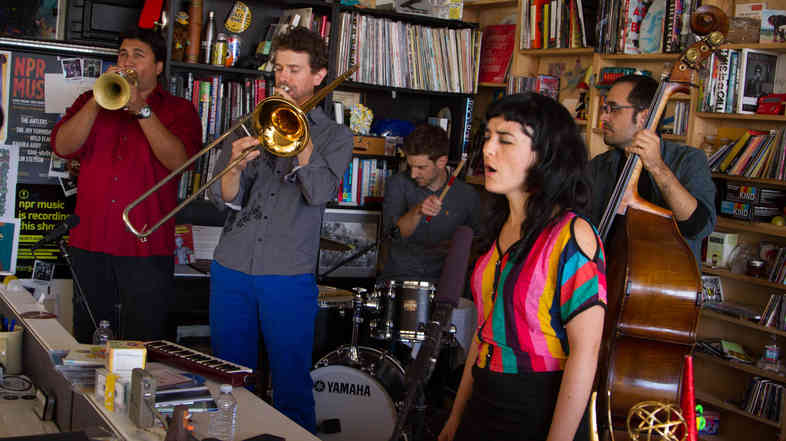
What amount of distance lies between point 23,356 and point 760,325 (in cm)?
289

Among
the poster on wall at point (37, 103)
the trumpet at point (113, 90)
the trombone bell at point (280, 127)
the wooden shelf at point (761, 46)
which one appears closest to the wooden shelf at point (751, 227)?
the wooden shelf at point (761, 46)

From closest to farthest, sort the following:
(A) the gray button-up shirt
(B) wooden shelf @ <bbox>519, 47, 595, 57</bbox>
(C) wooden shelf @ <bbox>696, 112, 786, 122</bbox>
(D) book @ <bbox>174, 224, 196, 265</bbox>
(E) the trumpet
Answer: (A) the gray button-up shirt, (E) the trumpet, (C) wooden shelf @ <bbox>696, 112, 786, 122</bbox>, (D) book @ <bbox>174, 224, 196, 265</bbox>, (B) wooden shelf @ <bbox>519, 47, 595, 57</bbox>

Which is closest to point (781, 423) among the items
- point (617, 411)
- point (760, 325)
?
point (760, 325)

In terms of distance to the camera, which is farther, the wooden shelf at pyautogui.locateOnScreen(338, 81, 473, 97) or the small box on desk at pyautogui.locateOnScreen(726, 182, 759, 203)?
the wooden shelf at pyautogui.locateOnScreen(338, 81, 473, 97)

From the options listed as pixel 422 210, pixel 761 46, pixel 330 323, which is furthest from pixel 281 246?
pixel 761 46

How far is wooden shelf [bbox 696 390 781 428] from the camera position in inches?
131

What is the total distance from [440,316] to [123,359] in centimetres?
74

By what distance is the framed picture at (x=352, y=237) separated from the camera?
4254 millimetres

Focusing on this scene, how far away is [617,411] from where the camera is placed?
2234mm

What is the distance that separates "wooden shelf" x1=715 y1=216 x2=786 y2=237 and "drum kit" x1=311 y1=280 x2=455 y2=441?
1347 millimetres

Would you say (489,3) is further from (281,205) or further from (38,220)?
(38,220)

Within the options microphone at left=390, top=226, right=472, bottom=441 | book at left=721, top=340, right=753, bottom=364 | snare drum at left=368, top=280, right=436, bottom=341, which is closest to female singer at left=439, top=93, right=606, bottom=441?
microphone at left=390, top=226, right=472, bottom=441

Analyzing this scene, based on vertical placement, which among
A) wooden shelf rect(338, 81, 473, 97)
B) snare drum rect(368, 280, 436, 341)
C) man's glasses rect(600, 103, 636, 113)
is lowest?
snare drum rect(368, 280, 436, 341)

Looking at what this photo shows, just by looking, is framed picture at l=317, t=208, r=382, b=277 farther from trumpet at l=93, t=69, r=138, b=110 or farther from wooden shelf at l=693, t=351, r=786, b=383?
wooden shelf at l=693, t=351, r=786, b=383
